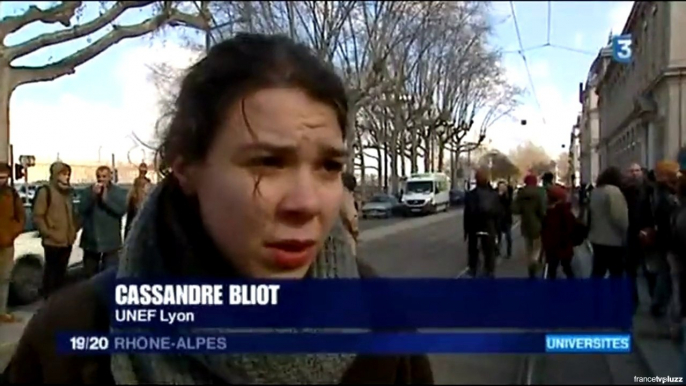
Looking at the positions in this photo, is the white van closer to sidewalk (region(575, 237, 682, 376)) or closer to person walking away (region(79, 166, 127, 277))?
sidewalk (region(575, 237, 682, 376))

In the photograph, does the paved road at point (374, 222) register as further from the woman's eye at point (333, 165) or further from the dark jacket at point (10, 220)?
the dark jacket at point (10, 220)

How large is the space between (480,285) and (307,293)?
162mm

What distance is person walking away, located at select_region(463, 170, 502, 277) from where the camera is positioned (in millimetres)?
1170

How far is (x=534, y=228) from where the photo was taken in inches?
48.4

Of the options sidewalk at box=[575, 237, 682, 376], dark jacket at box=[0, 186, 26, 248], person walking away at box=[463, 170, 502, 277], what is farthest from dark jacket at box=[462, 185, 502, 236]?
dark jacket at box=[0, 186, 26, 248]

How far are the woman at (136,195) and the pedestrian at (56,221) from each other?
14 centimetres

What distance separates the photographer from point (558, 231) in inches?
48.8

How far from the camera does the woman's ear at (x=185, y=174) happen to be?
0.78 meters

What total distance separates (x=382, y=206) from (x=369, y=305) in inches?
18.2

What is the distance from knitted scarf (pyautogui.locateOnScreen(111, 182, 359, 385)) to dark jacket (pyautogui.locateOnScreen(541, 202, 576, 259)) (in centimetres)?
37

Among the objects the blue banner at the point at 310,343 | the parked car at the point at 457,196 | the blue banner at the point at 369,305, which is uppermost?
the parked car at the point at 457,196

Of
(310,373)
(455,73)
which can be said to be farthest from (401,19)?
(310,373)

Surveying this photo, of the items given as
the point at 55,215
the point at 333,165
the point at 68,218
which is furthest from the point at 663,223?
the point at 55,215

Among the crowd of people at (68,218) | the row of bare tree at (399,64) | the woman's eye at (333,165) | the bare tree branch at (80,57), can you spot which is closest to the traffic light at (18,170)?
the crowd of people at (68,218)
